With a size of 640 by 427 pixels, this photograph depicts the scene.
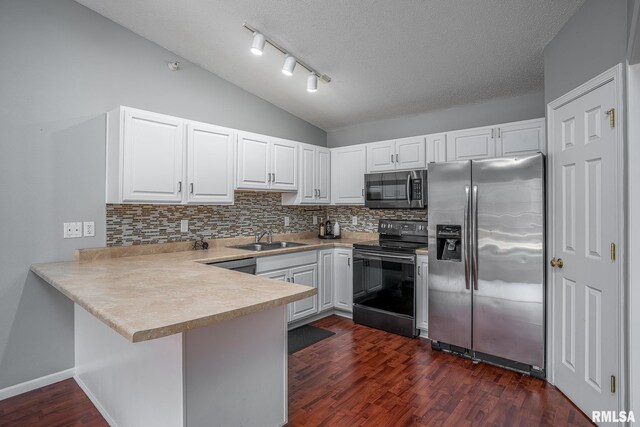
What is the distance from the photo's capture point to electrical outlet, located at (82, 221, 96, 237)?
268cm

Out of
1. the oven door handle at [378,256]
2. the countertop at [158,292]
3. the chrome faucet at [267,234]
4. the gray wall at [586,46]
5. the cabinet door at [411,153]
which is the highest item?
the gray wall at [586,46]

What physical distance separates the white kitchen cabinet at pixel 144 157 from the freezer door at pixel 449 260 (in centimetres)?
230

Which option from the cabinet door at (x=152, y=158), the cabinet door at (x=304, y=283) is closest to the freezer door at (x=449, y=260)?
the cabinet door at (x=304, y=283)

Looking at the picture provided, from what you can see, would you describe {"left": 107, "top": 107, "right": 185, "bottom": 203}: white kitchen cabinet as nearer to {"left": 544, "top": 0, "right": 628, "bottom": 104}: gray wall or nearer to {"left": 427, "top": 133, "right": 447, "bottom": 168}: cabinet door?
{"left": 427, "top": 133, "right": 447, "bottom": 168}: cabinet door

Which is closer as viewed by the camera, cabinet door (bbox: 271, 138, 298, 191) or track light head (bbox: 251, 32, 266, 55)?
track light head (bbox: 251, 32, 266, 55)

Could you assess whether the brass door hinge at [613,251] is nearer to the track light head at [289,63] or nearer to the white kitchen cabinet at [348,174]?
the white kitchen cabinet at [348,174]

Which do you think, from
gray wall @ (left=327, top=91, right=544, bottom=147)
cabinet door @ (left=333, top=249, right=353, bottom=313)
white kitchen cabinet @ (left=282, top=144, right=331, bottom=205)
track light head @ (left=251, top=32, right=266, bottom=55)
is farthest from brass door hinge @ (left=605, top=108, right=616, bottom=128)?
white kitchen cabinet @ (left=282, top=144, right=331, bottom=205)

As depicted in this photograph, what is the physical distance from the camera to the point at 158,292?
1644 millimetres

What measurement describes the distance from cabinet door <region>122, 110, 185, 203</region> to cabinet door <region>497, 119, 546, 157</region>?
2.94m

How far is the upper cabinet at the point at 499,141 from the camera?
295cm

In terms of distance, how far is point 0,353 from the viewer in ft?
7.65

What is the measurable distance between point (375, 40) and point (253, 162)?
1.67m

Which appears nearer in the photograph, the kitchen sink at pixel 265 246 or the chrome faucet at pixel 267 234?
the kitchen sink at pixel 265 246

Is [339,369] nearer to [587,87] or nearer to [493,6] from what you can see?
[587,87]
